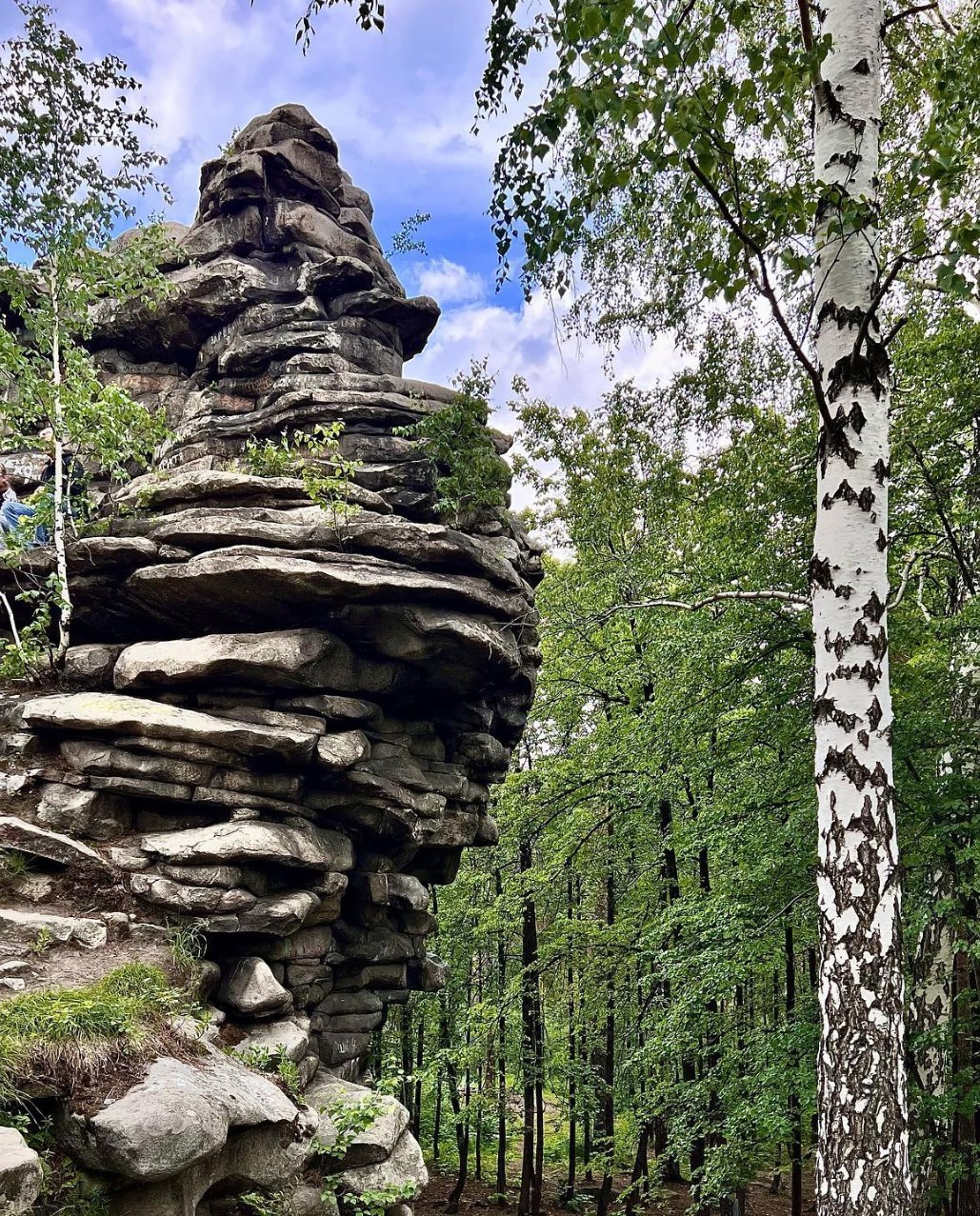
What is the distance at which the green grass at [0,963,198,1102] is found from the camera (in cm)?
445

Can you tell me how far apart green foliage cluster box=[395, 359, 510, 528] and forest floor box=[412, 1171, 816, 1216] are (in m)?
12.4

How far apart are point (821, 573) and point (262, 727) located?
6.88m

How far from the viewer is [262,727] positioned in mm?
8414

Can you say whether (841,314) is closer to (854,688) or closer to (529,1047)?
(854,688)

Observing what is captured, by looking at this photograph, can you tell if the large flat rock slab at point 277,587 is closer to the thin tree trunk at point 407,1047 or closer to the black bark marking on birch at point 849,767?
the black bark marking on birch at point 849,767

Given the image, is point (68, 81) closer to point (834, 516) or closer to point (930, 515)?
point (834, 516)

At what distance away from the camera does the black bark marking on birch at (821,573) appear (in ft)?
9.93

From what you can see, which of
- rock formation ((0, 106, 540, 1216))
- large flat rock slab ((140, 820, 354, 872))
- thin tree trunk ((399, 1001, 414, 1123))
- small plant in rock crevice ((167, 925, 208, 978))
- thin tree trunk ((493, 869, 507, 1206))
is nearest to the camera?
rock formation ((0, 106, 540, 1216))

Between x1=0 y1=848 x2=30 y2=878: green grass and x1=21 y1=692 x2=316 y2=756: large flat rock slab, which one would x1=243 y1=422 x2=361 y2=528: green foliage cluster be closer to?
x1=21 y1=692 x2=316 y2=756: large flat rock slab

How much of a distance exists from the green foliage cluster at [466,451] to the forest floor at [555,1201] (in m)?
12.4

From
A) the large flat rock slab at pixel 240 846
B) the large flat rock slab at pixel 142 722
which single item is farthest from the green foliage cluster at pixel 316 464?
the large flat rock slab at pixel 240 846

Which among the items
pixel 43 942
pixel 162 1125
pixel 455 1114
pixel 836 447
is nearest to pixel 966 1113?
pixel 162 1125

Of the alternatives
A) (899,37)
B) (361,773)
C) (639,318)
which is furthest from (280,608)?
(899,37)

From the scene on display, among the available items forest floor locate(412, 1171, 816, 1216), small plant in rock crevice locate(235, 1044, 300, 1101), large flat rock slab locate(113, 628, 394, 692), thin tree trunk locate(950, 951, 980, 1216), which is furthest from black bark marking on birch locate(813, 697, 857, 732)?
forest floor locate(412, 1171, 816, 1216)
